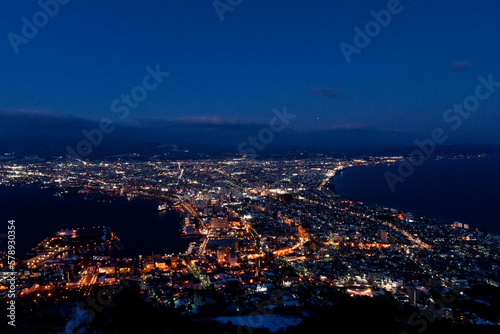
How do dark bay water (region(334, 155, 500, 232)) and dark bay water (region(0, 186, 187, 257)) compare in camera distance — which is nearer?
dark bay water (region(0, 186, 187, 257))

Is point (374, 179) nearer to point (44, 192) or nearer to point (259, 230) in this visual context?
point (259, 230)

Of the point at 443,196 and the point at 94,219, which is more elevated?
the point at 94,219

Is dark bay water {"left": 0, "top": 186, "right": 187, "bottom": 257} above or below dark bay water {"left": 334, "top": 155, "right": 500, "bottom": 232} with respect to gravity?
above

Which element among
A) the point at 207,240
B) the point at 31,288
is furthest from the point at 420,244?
the point at 31,288

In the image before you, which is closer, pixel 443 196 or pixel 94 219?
pixel 94 219

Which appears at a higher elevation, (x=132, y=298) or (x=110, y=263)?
(x=132, y=298)

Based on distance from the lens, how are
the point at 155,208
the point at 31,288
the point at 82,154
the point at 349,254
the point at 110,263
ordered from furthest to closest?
the point at 82,154 → the point at 155,208 → the point at 349,254 → the point at 110,263 → the point at 31,288


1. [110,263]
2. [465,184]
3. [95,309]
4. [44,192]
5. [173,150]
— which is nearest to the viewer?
[95,309]

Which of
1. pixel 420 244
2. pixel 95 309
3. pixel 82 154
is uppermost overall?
pixel 82 154
